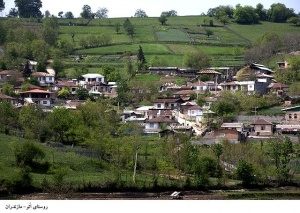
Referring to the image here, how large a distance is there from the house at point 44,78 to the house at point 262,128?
29.0 feet

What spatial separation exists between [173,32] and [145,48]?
4.54m

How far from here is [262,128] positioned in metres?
20.3

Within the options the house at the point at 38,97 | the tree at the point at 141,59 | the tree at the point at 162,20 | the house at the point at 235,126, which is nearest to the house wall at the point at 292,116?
the house at the point at 235,126

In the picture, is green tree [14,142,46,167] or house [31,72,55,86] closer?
green tree [14,142,46,167]

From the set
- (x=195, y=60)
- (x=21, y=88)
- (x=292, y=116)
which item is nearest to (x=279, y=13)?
(x=195, y=60)

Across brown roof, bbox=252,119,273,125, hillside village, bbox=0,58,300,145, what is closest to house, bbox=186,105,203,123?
hillside village, bbox=0,58,300,145

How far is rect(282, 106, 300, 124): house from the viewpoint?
21.0m

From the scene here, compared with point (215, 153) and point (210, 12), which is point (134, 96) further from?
point (210, 12)

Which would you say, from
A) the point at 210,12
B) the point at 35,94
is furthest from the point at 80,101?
the point at 210,12

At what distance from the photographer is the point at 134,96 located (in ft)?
82.1

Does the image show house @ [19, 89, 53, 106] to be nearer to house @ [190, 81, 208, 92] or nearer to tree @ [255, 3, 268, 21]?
house @ [190, 81, 208, 92]

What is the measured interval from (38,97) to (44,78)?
9.03 feet

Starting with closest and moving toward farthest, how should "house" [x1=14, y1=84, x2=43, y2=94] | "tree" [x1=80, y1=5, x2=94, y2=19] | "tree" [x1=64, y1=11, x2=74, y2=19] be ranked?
"house" [x1=14, y1=84, x2=43, y2=94], "tree" [x1=80, y1=5, x2=94, y2=19], "tree" [x1=64, y1=11, x2=74, y2=19]

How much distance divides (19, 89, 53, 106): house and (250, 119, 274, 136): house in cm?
715
